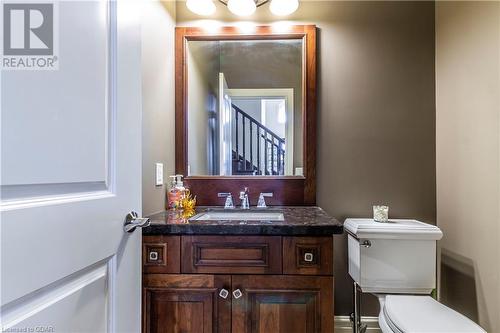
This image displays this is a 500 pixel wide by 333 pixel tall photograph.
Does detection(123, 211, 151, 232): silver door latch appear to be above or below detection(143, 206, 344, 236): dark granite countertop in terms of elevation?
above

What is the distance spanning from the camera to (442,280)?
1.74 meters

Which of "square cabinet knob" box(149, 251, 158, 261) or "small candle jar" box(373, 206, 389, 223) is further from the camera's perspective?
"small candle jar" box(373, 206, 389, 223)

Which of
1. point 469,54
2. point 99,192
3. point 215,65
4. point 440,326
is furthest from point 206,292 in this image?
point 469,54

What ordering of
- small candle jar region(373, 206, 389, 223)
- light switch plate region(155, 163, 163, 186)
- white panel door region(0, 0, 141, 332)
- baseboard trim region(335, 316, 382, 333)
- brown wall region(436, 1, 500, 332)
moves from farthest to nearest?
baseboard trim region(335, 316, 382, 333)
small candle jar region(373, 206, 389, 223)
light switch plate region(155, 163, 163, 186)
brown wall region(436, 1, 500, 332)
white panel door region(0, 0, 141, 332)

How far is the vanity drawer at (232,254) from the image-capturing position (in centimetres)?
111

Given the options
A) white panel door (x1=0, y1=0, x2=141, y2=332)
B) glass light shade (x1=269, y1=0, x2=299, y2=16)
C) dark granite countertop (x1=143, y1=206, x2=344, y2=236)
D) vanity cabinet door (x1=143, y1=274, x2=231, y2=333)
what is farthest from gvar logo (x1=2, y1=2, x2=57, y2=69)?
glass light shade (x1=269, y1=0, x2=299, y2=16)

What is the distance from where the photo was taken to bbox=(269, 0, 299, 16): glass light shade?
5.58ft

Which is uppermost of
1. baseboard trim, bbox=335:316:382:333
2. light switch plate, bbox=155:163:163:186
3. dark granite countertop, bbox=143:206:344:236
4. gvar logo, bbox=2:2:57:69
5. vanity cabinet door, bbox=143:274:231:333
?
gvar logo, bbox=2:2:57:69

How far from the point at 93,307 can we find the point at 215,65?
149 cm

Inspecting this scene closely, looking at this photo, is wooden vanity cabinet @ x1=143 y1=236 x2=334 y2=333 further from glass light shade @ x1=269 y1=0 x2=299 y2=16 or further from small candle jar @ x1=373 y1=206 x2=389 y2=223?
glass light shade @ x1=269 y1=0 x2=299 y2=16

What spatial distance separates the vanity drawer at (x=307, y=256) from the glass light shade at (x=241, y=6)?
1394 millimetres

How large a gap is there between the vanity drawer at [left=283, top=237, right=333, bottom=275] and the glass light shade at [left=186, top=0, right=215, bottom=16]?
1461 mm

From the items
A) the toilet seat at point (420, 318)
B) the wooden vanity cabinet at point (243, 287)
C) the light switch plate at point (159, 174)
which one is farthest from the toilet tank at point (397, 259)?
the light switch plate at point (159, 174)

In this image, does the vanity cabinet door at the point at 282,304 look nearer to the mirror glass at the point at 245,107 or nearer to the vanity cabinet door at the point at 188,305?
the vanity cabinet door at the point at 188,305
